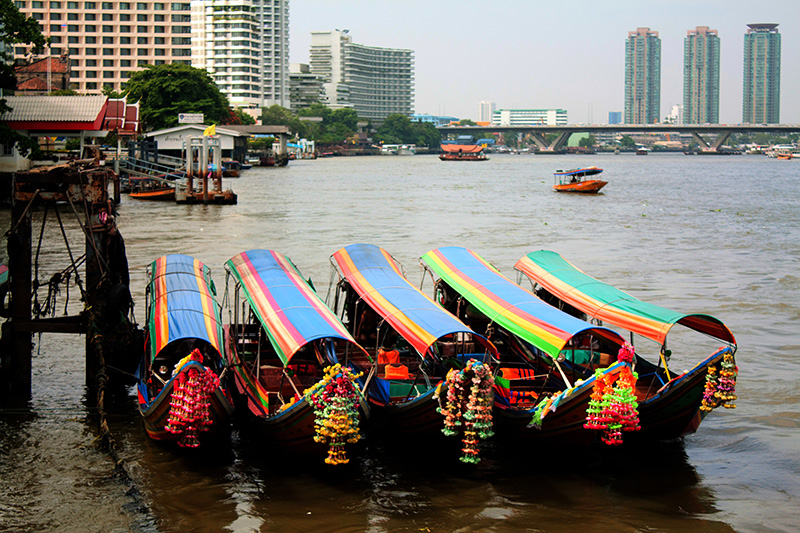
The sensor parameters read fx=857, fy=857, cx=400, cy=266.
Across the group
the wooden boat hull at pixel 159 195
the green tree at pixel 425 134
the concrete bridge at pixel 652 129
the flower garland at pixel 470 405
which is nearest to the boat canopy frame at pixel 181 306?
the flower garland at pixel 470 405

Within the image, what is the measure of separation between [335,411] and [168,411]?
6.66 feet

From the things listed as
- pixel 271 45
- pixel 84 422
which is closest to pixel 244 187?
pixel 84 422

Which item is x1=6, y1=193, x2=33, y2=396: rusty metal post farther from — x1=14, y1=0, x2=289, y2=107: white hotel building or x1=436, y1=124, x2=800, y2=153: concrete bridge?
x1=436, y1=124, x2=800, y2=153: concrete bridge

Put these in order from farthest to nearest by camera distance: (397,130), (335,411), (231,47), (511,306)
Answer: (397,130) < (231,47) < (511,306) < (335,411)

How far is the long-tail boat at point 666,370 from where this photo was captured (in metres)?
9.66

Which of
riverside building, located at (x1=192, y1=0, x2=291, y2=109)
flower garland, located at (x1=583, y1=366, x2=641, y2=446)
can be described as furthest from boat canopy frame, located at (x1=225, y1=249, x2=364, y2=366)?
riverside building, located at (x1=192, y1=0, x2=291, y2=109)

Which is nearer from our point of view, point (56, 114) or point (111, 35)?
point (56, 114)

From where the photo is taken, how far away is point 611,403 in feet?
29.8

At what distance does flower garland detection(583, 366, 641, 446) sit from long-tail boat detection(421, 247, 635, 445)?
2cm

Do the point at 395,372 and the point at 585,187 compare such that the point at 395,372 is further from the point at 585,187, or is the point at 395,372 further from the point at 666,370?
the point at 585,187

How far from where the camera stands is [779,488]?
9688 mm

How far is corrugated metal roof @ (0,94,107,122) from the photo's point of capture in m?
36.3

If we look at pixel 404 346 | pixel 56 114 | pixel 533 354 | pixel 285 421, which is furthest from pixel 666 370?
pixel 56 114

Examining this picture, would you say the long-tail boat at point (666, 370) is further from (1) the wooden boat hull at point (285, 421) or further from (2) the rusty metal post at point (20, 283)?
(2) the rusty metal post at point (20, 283)
